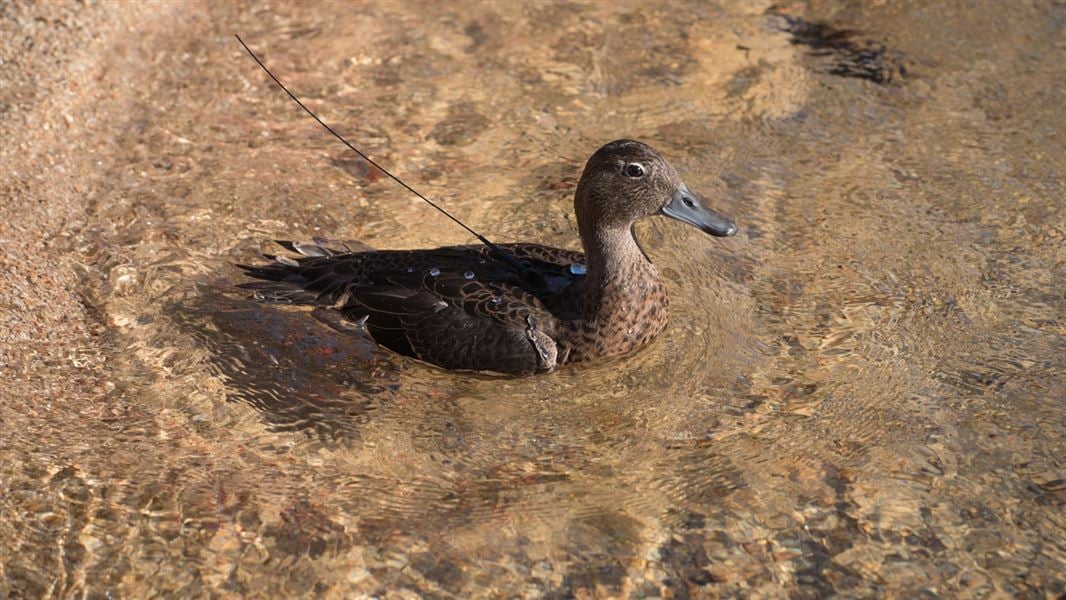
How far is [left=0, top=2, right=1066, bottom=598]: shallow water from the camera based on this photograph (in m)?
5.19

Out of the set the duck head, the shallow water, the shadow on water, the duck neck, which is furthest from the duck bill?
the shadow on water

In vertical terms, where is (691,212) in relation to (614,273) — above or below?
above

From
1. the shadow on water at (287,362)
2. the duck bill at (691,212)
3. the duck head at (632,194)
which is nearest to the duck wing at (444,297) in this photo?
the shadow on water at (287,362)

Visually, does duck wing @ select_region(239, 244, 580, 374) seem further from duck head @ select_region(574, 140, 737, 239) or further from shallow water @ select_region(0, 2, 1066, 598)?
duck head @ select_region(574, 140, 737, 239)

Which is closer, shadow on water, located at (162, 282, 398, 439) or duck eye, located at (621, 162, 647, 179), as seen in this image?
shadow on water, located at (162, 282, 398, 439)

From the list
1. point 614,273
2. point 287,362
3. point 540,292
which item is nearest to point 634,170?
point 614,273

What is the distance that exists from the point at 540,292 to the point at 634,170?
78 cm

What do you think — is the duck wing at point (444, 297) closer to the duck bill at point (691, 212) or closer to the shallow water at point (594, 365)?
the shallow water at point (594, 365)

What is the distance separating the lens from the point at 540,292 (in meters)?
6.36

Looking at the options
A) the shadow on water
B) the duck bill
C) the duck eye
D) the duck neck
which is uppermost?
the duck eye

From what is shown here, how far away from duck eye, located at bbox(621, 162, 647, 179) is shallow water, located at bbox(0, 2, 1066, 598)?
2.97 ft

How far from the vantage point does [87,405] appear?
587 centimetres

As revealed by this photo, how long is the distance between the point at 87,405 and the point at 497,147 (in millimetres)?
3314

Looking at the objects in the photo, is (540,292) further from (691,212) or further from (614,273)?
(691,212)
